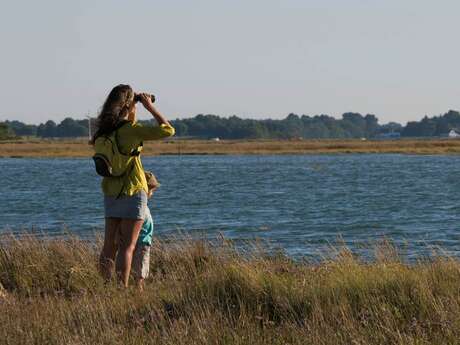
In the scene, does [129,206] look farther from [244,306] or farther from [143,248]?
[244,306]

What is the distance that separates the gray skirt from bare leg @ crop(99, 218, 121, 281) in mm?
237

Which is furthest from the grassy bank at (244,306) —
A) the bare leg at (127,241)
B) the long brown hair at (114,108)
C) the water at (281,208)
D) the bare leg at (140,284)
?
the water at (281,208)

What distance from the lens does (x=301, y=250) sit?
Answer: 59.4 feet

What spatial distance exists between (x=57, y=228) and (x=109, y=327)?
1735 centimetres

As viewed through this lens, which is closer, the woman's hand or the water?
the woman's hand

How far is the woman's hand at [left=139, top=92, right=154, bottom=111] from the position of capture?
31.5 feet

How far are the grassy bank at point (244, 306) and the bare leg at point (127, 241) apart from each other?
0.71ft

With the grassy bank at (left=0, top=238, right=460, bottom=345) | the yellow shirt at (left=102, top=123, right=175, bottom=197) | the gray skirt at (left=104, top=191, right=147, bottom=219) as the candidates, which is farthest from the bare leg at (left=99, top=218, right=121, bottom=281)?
the yellow shirt at (left=102, top=123, right=175, bottom=197)

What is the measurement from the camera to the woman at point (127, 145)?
945cm

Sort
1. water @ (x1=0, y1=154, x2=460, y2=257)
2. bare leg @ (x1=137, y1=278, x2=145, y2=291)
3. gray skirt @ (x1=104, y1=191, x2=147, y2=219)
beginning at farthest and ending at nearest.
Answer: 1. water @ (x1=0, y1=154, x2=460, y2=257)
2. bare leg @ (x1=137, y1=278, x2=145, y2=291)
3. gray skirt @ (x1=104, y1=191, x2=147, y2=219)

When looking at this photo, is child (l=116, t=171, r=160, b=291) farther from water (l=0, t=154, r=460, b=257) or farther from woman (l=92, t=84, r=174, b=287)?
water (l=0, t=154, r=460, b=257)

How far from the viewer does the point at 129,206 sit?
9508 millimetres

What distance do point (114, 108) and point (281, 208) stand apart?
79.2ft

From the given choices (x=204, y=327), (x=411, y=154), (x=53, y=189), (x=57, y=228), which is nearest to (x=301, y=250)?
(x=57, y=228)
